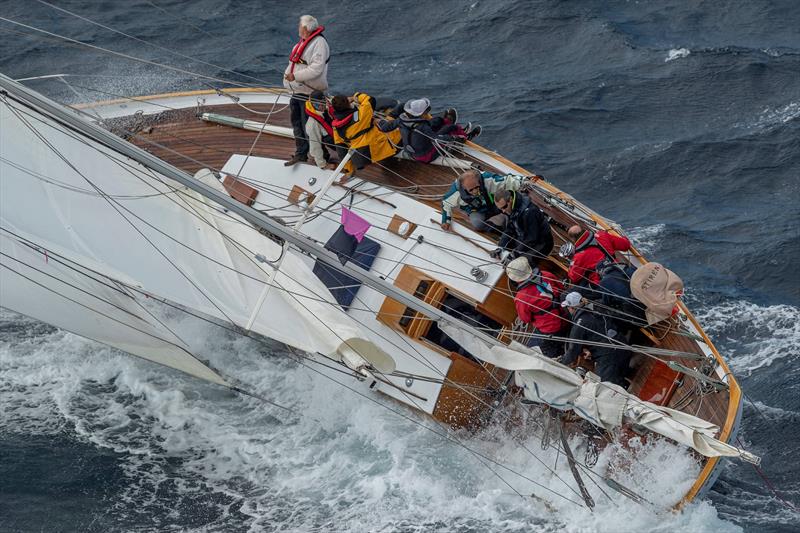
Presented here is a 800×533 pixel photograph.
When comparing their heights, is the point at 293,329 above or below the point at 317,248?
below

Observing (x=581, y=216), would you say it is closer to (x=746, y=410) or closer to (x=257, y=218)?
(x=746, y=410)

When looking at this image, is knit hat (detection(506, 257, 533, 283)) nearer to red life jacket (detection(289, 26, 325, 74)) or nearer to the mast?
the mast

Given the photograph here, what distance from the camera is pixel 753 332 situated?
13523mm

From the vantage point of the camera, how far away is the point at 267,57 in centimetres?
1953

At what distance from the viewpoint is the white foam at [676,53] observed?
1858 centimetres

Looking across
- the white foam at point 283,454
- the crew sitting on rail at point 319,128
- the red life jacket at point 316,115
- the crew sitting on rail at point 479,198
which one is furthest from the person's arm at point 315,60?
the white foam at point 283,454

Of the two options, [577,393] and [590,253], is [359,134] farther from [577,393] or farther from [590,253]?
[577,393]

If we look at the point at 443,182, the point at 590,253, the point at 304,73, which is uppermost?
the point at 304,73

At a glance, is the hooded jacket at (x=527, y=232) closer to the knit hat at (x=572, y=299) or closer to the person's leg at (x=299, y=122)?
the knit hat at (x=572, y=299)

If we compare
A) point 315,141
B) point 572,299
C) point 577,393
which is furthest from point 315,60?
point 577,393

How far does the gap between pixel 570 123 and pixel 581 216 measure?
5.53 metres

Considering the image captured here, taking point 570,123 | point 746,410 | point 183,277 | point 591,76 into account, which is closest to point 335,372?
point 183,277

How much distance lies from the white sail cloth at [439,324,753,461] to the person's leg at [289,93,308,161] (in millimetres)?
3873

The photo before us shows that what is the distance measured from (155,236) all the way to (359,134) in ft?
9.06
